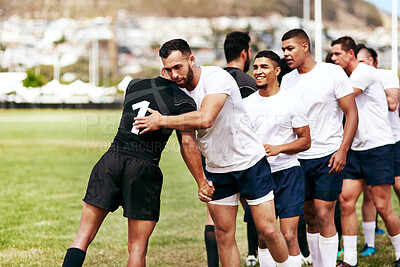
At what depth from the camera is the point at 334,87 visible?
556 centimetres

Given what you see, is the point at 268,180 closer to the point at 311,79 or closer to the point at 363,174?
the point at 311,79

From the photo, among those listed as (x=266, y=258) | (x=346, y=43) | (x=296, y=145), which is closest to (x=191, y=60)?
(x=296, y=145)

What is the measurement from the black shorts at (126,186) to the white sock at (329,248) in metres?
1.99

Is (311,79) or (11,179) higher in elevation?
(311,79)

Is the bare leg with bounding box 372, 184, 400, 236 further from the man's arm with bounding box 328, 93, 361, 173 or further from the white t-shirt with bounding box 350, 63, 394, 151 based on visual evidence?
the man's arm with bounding box 328, 93, 361, 173

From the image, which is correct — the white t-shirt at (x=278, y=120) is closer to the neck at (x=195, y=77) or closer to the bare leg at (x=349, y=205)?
the neck at (x=195, y=77)

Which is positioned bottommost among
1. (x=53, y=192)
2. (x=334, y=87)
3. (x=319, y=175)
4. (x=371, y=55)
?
(x=53, y=192)

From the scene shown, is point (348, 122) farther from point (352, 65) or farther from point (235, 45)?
point (235, 45)

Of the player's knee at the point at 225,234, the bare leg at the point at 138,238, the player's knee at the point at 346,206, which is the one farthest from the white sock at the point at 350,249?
the bare leg at the point at 138,238

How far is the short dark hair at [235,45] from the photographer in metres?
6.17

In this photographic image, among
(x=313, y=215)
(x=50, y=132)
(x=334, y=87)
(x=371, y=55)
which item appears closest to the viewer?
(x=334, y=87)

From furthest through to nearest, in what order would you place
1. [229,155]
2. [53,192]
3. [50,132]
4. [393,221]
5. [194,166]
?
[50,132] < [53,192] < [393,221] < [229,155] < [194,166]

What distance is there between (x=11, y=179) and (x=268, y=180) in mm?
9844

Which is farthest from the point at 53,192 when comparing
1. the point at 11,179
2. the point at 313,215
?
the point at 313,215
